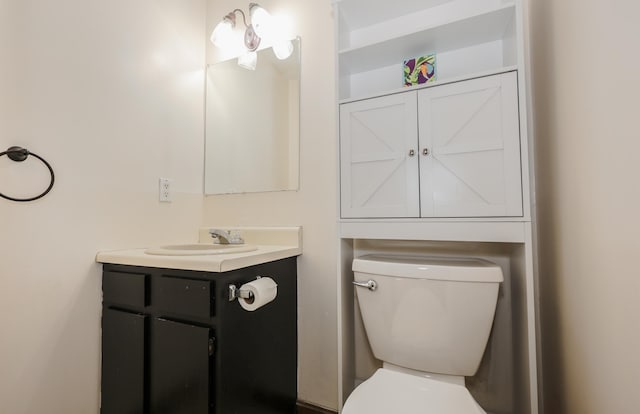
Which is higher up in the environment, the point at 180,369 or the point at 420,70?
the point at 420,70

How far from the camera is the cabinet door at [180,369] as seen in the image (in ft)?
2.99

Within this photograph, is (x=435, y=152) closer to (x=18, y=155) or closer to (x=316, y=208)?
(x=316, y=208)

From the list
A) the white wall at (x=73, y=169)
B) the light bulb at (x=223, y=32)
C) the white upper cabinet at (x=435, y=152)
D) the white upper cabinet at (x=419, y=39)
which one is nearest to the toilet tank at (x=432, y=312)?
the white upper cabinet at (x=435, y=152)

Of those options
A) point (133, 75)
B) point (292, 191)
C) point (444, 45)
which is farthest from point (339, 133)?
point (133, 75)

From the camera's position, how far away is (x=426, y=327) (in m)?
0.99

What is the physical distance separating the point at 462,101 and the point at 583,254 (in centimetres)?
58

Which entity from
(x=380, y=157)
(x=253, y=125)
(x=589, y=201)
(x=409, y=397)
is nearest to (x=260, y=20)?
(x=253, y=125)

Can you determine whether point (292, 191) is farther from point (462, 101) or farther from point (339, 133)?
point (462, 101)

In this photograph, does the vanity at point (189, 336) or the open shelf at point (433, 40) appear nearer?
the vanity at point (189, 336)

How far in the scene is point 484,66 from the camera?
117 centimetres

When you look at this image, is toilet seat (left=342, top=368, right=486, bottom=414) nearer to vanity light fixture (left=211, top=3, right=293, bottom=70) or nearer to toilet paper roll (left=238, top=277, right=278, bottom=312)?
toilet paper roll (left=238, top=277, right=278, bottom=312)

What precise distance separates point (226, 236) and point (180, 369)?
56 cm

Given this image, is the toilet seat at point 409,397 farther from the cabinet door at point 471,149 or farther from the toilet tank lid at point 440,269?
the cabinet door at point 471,149

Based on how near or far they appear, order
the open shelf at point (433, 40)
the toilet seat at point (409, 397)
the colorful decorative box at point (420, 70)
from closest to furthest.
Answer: the toilet seat at point (409, 397)
the open shelf at point (433, 40)
the colorful decorative box at point (420, 70)
